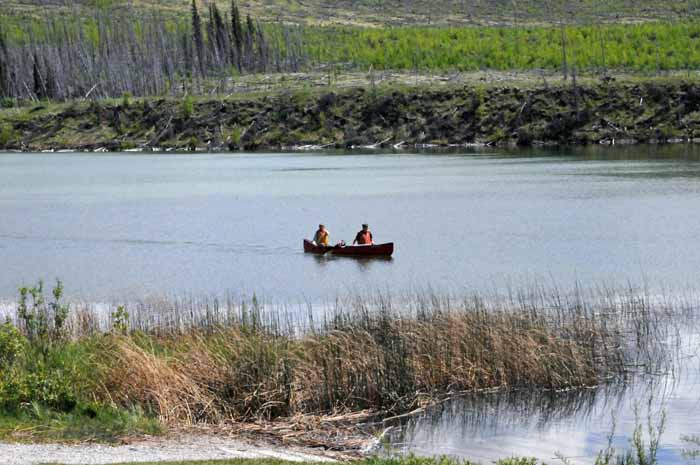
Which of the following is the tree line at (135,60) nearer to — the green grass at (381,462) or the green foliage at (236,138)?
the green foliage at (236,138)

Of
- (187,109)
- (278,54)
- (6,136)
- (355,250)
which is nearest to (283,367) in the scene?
(355,250)

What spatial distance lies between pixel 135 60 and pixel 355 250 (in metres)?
126

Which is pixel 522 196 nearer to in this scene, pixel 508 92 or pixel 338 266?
pixel 338 266

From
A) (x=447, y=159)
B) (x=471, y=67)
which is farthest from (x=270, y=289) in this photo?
(x=471, y=67)

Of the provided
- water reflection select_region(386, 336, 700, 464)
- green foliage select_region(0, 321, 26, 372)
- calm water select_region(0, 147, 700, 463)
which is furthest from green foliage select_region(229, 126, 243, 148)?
green foliage select_region(0, 321, 26, 372)

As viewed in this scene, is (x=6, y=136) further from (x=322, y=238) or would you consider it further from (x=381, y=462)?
(x=381, y=462)

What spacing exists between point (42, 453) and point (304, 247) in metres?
26.7

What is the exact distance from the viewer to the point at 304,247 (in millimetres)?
40906

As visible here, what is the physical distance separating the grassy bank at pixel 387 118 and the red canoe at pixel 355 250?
2400 inches

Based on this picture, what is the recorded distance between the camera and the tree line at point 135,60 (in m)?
148

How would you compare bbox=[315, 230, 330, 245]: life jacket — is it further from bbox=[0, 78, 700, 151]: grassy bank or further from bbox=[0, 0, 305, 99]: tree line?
bbox=[0, 0, 305, 99]: tree line

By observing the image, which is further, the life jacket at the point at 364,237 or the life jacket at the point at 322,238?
the life jacket at the point at 322,238

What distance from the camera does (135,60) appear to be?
158 m

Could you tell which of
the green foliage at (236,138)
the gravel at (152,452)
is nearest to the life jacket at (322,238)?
the gravel at (152,452)
